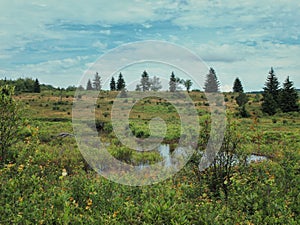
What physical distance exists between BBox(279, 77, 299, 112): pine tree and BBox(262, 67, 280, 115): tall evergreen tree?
80cm

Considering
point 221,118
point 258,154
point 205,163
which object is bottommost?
point 258,154

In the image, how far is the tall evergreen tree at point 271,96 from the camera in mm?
43094

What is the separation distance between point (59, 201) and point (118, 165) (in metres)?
10.9

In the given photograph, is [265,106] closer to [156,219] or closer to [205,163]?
[205,163]

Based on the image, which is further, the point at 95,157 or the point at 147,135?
the point at 147,135

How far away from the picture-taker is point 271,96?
43688 millimetres

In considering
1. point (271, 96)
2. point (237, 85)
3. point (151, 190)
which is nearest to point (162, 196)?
point (151, 190)

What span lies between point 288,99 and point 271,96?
2.14 meters

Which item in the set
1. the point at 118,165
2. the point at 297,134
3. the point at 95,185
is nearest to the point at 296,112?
the point at 297,134

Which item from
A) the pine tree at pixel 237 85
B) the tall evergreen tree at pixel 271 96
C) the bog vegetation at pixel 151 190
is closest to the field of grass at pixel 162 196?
the bog vegetation at pixel 151 190

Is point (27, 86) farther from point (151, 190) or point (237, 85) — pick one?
point (151, 190)

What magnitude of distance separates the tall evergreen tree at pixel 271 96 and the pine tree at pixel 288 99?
80cm

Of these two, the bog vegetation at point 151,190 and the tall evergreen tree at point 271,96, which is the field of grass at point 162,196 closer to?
the bog vegetation at point 151,190

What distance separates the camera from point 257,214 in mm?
5223
